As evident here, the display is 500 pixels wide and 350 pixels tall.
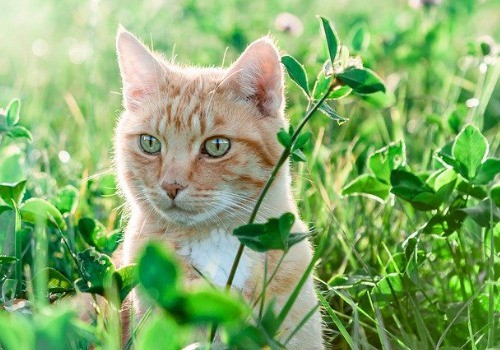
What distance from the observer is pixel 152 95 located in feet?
5.96

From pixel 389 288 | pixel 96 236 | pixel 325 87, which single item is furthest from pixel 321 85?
pixel 96 236

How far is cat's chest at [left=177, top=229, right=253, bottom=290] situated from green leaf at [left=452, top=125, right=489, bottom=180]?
1.45 feet

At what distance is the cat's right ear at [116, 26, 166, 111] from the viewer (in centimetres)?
182

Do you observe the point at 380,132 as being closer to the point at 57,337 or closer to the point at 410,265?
the point at 410,265

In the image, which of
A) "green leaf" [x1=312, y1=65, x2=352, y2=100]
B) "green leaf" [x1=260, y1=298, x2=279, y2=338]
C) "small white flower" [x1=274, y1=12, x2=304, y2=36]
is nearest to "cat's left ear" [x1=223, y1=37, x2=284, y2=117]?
"green leaf" [x1=312, y1=65, x2=352, y2=100]

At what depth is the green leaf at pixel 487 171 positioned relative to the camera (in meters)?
1.47

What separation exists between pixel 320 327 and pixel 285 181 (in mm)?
322

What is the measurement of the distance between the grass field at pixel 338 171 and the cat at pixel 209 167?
110 millimetres

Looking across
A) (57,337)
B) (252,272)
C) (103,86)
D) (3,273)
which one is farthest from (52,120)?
(57,337)

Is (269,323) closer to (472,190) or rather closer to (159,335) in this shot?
(159,335)

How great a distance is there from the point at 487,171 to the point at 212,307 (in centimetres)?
80

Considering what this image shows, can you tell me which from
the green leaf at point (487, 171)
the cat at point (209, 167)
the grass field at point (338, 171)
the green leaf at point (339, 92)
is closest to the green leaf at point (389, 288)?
the grass field at point (338, 171)

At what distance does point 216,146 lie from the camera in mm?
1688

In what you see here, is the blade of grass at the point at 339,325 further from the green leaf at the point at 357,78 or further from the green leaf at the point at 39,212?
the green leaf at the point at 39,212
